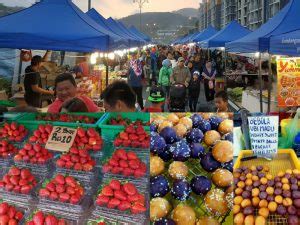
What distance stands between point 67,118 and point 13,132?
39cm

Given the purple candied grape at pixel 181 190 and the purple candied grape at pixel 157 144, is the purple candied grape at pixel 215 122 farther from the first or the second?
the purple candied grape at pixel 181 190

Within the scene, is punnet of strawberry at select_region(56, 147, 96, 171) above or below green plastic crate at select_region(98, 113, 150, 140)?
below

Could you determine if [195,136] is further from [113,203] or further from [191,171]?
[113,203]

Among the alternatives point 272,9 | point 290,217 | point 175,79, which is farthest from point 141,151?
point 272,9

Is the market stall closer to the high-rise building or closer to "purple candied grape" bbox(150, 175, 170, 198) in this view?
"purple candied grape" bbox(150, 175, 170, 198)

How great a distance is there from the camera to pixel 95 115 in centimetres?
276

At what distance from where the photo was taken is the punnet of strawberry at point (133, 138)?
7.98 ft

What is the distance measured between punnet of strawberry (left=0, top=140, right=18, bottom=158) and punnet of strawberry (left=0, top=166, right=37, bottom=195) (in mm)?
142

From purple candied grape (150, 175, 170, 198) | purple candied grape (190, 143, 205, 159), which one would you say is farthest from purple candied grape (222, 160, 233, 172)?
purple candied grape (150, 175, 170, 198)

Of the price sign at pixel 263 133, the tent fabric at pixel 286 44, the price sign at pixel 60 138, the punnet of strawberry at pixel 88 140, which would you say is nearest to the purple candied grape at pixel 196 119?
the price sign at pixel 263 133

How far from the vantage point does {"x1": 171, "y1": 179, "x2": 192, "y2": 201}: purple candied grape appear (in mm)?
2096

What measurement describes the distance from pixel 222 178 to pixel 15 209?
1325 mm

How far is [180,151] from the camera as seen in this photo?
2.26m

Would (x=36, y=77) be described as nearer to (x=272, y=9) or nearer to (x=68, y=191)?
(x=68, y=191)
